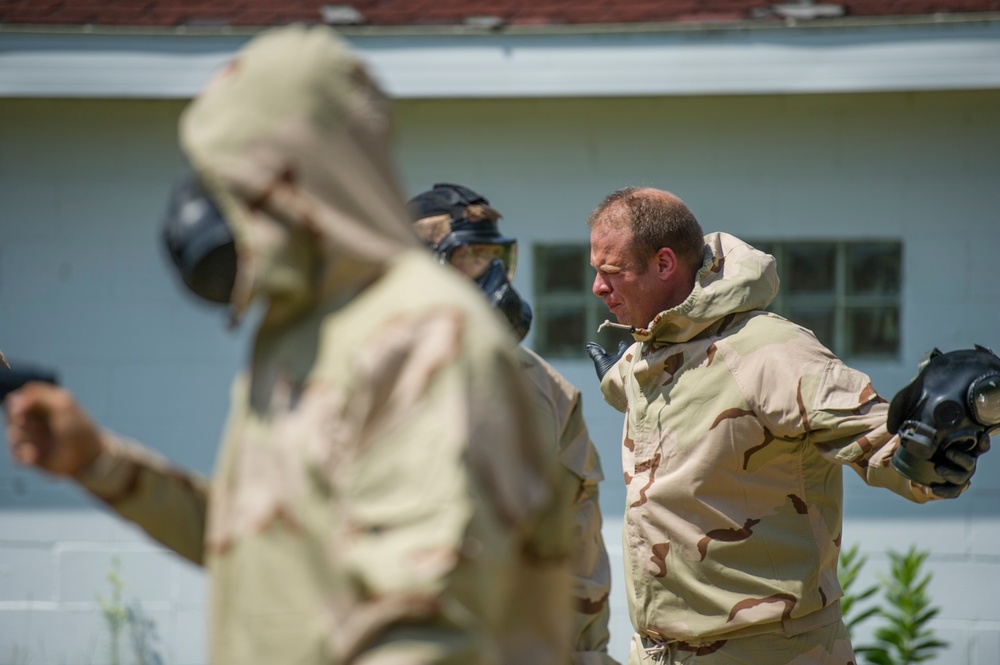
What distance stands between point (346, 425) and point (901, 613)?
4969mm

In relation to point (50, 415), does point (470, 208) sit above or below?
above

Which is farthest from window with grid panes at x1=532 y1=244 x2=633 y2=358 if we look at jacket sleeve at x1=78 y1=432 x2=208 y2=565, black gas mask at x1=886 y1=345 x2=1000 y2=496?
jacket sleeve at x1=78 y1=432 x2=208 y2=565

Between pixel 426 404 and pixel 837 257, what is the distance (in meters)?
4.95

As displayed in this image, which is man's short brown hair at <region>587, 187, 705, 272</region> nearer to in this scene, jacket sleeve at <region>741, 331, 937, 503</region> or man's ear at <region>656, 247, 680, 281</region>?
man's ear at <region>656, 247, 680, 281</region>

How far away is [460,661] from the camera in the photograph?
1.44 meters

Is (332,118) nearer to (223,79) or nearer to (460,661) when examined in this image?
(223,79)

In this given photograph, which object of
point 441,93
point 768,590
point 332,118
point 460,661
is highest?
point 441,93

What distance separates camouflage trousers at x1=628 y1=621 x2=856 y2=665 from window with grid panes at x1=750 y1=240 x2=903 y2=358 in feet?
9.39

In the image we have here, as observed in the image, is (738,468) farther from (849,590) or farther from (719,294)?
(849,590)

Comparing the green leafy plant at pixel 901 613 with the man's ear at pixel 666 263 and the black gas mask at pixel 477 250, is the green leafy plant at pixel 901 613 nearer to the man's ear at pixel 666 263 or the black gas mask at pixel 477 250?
the man's ear at pixel 666 263

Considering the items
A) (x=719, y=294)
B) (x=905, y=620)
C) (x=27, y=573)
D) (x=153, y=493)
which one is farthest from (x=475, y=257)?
(x=27, y=573)

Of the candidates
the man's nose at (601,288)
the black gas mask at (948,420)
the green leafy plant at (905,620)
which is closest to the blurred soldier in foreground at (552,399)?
the man's nose at (601,288)

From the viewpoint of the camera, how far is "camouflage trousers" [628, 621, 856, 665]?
3.33 m

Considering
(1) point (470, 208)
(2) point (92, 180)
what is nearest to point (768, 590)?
(1) point (470, 208)
